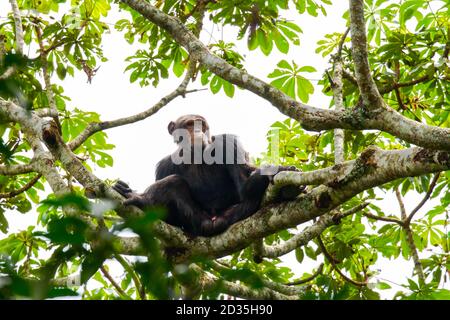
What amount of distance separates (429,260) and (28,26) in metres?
5.48

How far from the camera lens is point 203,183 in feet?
21.9

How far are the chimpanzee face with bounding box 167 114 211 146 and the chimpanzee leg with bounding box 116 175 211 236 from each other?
110cm

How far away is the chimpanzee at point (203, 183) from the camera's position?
5.60 metres

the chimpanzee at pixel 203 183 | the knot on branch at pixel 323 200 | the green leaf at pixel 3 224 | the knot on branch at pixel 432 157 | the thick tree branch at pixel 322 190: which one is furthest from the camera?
the green leaf at pixel 3 224

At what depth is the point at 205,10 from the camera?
21.5 feet

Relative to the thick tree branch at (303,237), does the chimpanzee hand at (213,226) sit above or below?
above

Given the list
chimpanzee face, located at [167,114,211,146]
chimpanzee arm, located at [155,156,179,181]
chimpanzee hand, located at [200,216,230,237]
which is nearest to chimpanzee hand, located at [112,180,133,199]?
chimpanzee hand, located at [200,216,230,237]

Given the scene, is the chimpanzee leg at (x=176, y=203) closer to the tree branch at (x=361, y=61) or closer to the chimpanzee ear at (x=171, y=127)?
the chimpanzee ear at (x=171, y=127)

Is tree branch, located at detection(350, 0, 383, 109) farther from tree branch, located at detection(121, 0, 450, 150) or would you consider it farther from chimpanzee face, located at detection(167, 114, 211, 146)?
chimpanzee face, located at detection(167, 114, 211, 146)

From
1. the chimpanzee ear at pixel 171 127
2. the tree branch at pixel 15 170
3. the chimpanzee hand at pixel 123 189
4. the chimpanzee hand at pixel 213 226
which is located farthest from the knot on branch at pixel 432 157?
the chimpanzee ear at pixel 171 127

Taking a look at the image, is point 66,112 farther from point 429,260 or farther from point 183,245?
point 429,260

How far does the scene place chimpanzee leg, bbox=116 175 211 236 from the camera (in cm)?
591

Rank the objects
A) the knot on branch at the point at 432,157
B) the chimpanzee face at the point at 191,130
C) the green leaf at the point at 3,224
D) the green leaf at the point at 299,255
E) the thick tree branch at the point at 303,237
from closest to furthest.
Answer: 1. the knot on branch at the point at 432,157
2. the thick tree branch at the point at 303,237
3. the green leaf at the point at 299,255
4. the green leaf at the point at 3,224
5. the chimpanzee face at the point at 191,130

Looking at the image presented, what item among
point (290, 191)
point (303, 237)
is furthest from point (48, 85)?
point (303, 237)
